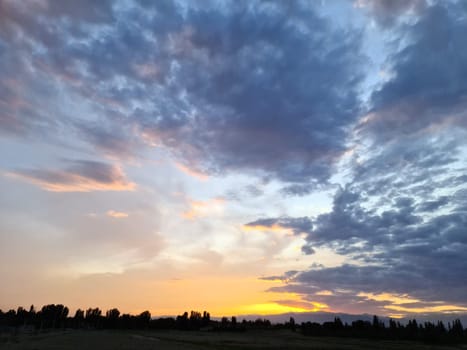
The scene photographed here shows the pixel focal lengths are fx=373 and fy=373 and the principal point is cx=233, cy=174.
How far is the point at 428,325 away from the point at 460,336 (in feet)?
40.0

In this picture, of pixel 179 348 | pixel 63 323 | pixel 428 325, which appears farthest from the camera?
pixel 63 323

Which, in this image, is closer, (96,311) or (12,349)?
(12,349)

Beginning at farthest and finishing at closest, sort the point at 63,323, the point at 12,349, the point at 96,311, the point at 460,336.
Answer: the point at 96,311, the point at 63,323, the point at 460,336, the point at 12,349

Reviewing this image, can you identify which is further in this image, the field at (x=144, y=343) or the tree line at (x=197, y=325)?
the tree line at (x=197, y=325)

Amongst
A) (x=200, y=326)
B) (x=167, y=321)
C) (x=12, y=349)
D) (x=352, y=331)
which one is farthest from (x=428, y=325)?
(x=12, y=349)

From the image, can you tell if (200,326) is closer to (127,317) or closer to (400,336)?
(127,317)

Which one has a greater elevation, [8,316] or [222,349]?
[8,316]

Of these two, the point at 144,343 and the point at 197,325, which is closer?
the point at 144,343

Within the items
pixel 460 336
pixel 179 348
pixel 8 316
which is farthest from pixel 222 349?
pixel 8 316

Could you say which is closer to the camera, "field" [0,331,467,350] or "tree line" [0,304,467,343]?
"field" [0,331,467,350]

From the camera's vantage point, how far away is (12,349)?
54.6 metres

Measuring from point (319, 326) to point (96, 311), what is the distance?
361 feet

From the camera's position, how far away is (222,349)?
65.1m

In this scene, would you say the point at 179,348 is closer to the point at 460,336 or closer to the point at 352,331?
the point at 352,331
